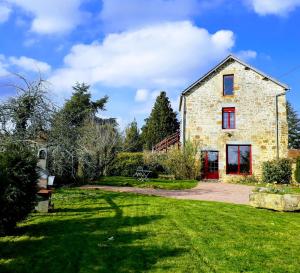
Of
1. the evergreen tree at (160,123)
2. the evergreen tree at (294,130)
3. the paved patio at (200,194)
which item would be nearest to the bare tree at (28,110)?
the paved patio at (200,194)

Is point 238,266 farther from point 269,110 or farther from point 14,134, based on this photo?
point 269,110

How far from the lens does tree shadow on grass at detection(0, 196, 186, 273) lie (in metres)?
5.71

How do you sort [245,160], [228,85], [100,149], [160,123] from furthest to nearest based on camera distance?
1. [160,123]
2. [228,85]
3. [245,160]
4. [100,149]

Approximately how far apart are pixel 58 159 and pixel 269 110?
1686 cm

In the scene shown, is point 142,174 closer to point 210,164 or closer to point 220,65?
point 210,164

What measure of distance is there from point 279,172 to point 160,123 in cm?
2382

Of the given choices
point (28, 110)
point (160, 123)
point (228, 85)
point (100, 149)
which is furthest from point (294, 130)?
point (28, 110)

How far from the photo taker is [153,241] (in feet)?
23.1

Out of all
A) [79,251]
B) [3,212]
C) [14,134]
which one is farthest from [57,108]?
[79,251]

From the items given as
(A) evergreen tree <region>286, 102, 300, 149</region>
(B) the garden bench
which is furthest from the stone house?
(A) evergreen tree <region>286, 102, 300, 149</region>

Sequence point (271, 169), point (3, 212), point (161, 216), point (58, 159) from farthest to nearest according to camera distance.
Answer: point (271, 169)
point (58, 159)
point (161, 216)
point (3, 212)

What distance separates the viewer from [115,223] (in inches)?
350

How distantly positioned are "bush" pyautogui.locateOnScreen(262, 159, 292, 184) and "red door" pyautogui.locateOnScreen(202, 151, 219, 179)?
3554 millimetres

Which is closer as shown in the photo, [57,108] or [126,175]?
[57,108]
